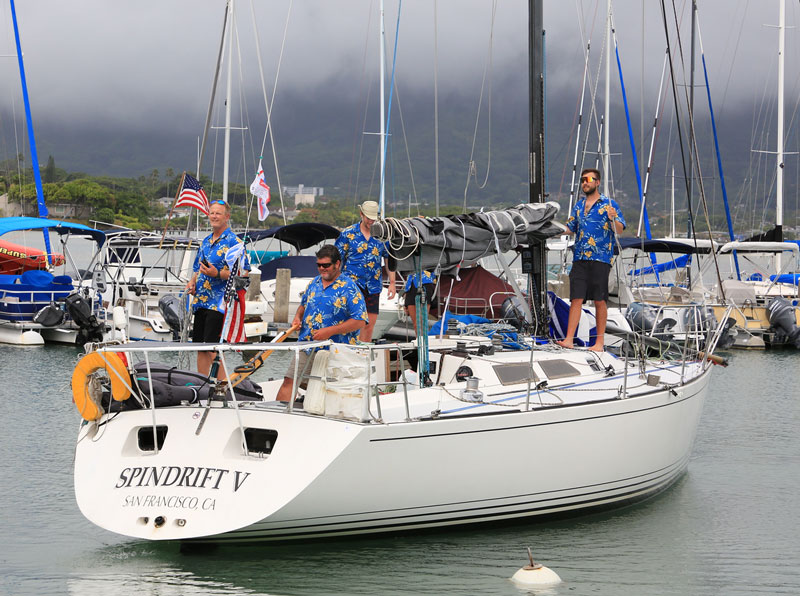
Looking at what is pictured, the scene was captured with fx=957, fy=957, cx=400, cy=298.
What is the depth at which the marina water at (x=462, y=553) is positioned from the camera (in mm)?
6156

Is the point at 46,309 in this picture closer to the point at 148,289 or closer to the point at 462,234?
the point at 148,289

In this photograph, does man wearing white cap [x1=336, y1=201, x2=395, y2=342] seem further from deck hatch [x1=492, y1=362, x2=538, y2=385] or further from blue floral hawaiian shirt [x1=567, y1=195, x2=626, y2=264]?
blue floral hawaiian shirt [x1=567, y1=195, x2=626, y2=264]

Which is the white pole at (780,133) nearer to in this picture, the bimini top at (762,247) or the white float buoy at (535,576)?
the bimini top at (762,247)

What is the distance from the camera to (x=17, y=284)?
66.8 feet

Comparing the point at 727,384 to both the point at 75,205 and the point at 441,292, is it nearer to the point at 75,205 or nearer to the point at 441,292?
the point at 441,292

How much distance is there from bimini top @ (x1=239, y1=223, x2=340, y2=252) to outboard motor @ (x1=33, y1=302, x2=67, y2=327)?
18.7ft

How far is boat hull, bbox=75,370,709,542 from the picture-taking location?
6.00 metres

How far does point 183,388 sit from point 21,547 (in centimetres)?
165

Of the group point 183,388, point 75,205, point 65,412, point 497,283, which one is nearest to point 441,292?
point 497,283

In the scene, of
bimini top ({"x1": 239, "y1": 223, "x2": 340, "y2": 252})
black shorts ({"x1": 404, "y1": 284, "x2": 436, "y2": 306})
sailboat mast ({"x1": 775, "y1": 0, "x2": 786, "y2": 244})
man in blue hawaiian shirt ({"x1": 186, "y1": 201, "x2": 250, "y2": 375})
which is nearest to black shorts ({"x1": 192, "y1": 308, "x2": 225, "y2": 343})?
man in blue hawaiian shirt ({"x1": 186, "y1": 201, "x2": 250, "y2": 375})

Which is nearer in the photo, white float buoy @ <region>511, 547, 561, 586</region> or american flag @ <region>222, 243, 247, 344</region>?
white float buoy @ <region>511, 547, 561, 586</region>

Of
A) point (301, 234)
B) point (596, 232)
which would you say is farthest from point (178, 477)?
point (301, 234)

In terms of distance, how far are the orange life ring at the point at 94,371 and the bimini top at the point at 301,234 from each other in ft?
58.6

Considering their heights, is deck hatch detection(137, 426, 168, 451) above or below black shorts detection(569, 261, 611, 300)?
below
